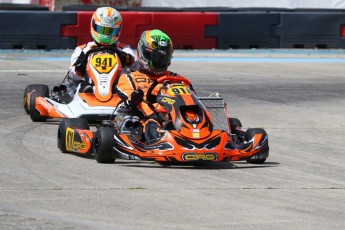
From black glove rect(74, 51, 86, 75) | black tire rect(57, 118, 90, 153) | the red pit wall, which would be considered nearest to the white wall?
the red pit wall

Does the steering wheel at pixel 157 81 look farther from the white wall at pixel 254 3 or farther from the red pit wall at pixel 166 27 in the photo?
the white wall at pixel 254 3

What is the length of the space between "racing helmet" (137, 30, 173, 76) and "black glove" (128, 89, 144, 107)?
432 mm

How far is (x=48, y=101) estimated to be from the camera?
39.9ft

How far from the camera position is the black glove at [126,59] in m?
12.4

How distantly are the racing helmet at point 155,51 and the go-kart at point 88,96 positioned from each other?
149cm

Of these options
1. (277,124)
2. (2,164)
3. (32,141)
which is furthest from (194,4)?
(2,164)

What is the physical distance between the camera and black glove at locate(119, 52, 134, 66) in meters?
12.4

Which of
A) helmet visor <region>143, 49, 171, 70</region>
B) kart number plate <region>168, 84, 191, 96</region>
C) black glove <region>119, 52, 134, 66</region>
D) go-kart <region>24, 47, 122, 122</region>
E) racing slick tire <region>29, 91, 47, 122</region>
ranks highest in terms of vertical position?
helmet visor <region>143, 49, 171, 70</region>

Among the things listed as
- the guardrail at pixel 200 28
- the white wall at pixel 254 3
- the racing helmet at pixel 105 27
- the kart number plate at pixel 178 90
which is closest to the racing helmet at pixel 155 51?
the kart number plate at pixel 178 90

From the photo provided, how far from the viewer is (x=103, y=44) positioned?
12766 mm

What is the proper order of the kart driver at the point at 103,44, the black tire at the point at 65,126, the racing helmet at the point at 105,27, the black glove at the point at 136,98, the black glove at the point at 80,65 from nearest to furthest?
the black tire at the point at 65,126, the black glove at the point at 136,98, the black glove at the point at 80,65, the kart driver at the point at 103,44, the racing helmet at the point at 105,27

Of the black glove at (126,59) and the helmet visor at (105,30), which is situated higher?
the helmet visor at (105,30)

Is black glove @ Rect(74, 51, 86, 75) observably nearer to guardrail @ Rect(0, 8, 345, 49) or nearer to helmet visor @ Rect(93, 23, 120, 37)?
helmet visor @ Rect(93, 23, 120, 37)

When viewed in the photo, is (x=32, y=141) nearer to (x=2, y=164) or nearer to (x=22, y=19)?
(x=2, y=164)
